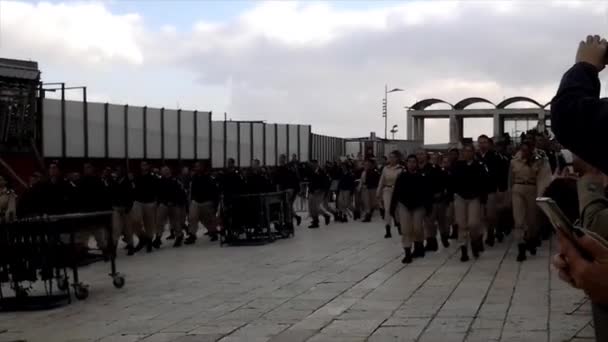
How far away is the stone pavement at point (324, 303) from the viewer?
8492 mm

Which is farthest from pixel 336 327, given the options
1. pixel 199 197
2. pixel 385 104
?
pixel 385 104

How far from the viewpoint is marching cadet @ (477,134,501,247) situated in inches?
623

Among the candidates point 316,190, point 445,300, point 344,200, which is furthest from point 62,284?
point 344,200

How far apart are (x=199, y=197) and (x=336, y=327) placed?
461 inches

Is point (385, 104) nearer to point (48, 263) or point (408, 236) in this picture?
point (408, 236)

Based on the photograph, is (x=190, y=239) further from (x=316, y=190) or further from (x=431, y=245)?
(x=431, y=245)

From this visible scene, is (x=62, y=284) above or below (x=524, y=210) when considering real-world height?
below

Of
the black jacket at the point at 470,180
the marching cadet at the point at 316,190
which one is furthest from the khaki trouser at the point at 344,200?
the black jacket at the point at 470,180

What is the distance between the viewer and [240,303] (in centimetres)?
1051

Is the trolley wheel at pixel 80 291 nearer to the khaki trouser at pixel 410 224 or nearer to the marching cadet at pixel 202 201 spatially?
the khaki trouser at pixel 410 224

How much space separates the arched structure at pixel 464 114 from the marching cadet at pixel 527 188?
102ft

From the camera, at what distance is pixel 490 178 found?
1566 centimetres

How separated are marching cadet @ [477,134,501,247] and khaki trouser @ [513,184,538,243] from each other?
0.96 metres

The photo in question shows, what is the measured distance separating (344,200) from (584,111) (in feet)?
79.7
